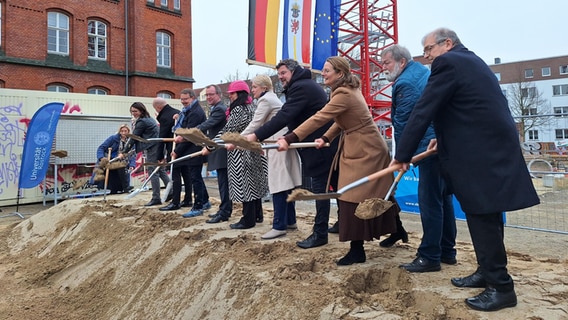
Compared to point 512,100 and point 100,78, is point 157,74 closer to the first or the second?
point 100,78

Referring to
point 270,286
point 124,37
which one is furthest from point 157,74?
point 270,286

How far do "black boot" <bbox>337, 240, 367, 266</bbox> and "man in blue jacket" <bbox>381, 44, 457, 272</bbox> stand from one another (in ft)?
1.24

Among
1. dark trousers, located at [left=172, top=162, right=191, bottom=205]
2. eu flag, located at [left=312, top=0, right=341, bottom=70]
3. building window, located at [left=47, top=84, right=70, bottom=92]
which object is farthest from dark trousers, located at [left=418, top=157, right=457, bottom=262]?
building window, located at [left=47, top=84, right=70, bottom=92]

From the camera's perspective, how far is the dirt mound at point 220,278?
9.30 ft

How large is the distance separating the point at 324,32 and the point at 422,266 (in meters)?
7.63

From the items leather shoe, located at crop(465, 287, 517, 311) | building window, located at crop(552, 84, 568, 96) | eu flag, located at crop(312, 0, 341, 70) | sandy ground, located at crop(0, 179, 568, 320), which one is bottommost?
sandy ground, located at crop(0, 179, 568, 320)

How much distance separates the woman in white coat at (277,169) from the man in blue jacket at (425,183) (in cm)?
139

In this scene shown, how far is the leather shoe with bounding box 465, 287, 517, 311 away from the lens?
2.60m

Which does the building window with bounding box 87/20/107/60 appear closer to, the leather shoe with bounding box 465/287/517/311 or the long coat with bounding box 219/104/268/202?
the long coat with bounding box 219/104/268/202

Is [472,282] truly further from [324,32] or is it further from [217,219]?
[324,32]

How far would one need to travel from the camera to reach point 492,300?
2.62 meters

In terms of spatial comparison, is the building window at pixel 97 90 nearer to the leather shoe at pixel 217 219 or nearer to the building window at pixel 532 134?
the leather shoe at pixel 217 219

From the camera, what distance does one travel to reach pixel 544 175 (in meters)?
7.28

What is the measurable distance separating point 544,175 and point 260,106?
18.6 feet
